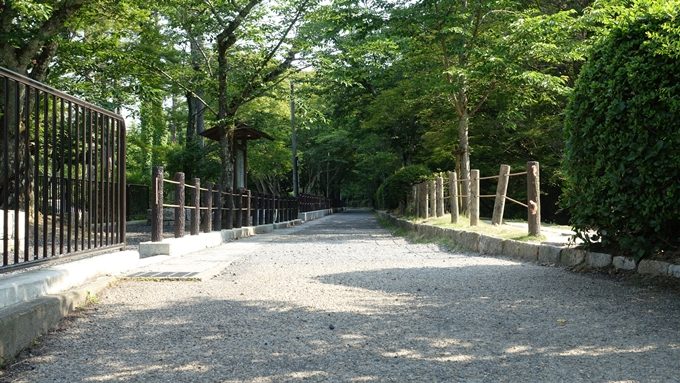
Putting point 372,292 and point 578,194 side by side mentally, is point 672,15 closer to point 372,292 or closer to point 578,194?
point 578,194

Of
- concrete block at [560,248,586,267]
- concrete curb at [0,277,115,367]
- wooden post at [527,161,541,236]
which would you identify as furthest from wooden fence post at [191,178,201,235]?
concrete curb at [0,277,115,367]

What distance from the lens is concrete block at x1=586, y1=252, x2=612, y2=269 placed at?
6.81 m

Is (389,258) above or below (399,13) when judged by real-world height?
below

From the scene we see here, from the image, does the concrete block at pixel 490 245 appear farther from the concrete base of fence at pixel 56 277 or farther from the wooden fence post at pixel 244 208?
the wooden fence post at pixel 244 208

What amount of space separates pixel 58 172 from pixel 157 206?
15.0 ft

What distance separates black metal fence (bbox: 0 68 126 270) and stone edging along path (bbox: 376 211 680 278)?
195 inches

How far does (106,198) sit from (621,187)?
4940mm

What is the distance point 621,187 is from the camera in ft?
20.3

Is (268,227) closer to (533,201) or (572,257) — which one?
(533,201)

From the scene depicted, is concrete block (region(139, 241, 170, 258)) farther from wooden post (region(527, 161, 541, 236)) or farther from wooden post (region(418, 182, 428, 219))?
wooden post (region(418, 182, 428, 219))

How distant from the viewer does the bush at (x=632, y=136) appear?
5703mm

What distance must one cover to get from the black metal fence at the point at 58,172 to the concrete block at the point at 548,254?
16.4 ft

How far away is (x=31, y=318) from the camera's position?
12.4 feet

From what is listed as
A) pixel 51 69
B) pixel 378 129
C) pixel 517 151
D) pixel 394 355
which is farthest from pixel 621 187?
pixel 378 129
